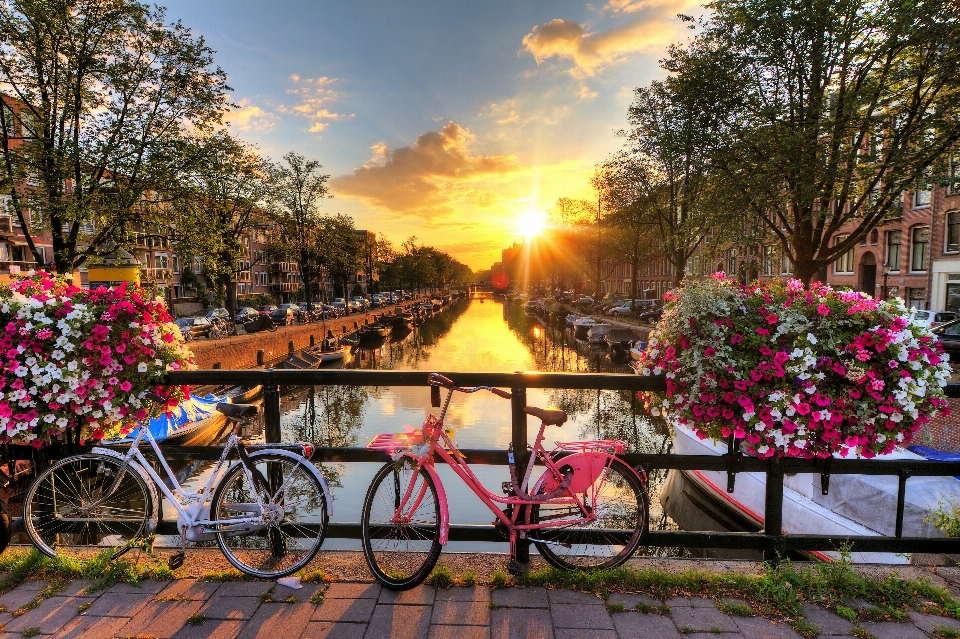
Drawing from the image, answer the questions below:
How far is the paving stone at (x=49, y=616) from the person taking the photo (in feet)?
8.72

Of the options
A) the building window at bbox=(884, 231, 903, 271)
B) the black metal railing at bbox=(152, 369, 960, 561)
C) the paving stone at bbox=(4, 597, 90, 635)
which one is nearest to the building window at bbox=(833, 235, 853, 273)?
the building window at bbox=(884, 231, 903, 271)

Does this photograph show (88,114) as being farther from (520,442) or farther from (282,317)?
(282,317)

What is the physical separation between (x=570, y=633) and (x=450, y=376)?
153cm

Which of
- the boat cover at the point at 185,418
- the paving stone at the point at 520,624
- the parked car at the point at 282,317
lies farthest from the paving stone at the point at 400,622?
the parked car at the point at 282,317

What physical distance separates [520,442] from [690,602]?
127 cm

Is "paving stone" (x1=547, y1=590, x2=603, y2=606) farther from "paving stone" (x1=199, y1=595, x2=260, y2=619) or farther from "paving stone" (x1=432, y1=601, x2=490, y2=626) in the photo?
"paving stone" (x1=199, y1=595, x2=260, y2=619)

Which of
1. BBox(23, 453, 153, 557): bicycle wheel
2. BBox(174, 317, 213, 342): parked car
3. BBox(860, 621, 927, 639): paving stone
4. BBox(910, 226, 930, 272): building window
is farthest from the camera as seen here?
BBox(174, 317, 213, 342): parked car

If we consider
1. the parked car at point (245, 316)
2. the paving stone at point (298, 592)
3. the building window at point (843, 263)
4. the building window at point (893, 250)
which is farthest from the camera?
the parked car at point (245, 316)

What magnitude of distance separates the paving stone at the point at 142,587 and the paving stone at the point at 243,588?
1.18 feet

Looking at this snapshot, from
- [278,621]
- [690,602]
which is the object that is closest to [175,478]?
[278,621]

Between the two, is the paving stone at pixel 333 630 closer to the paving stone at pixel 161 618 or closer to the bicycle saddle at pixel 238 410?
the paving stone at pixel 161 618

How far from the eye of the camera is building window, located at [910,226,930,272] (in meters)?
29.8

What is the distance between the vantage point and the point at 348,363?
33.8m

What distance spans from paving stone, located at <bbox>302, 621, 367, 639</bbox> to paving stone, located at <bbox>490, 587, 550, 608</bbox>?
0.73m
